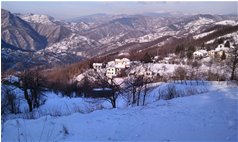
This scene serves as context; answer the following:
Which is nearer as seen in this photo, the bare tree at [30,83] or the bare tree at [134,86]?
the bare tree at [134,86]

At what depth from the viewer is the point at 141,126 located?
6.65 meters

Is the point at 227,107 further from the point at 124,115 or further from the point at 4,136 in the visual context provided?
the point at 4,136

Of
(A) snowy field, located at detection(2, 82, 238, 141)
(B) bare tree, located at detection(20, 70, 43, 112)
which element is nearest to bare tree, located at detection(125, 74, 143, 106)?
(B) bare tree, located at detection(20, 70, 43, 112)

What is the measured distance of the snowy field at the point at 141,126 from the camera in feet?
19.8

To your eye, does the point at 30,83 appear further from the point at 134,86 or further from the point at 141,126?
the point at 141,126

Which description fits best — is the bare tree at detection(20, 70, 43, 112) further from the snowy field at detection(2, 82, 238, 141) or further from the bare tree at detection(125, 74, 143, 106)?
the snowy field at detection(2, 82, 238, 141)

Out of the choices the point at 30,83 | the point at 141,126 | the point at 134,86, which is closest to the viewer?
the point at 141,126

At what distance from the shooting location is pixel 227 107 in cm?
797

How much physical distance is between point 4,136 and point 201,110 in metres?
4.60

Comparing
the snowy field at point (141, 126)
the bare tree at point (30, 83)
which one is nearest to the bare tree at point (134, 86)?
the bare tree at point (30, 83)

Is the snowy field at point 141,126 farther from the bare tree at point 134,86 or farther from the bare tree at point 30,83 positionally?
the bare tree at point 30,83

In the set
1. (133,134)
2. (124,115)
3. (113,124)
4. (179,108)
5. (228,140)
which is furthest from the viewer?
(179,108)

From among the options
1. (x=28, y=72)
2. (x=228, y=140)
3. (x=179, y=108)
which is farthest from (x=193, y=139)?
(x=28, y=72)

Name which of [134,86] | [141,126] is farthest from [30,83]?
[141,126]
